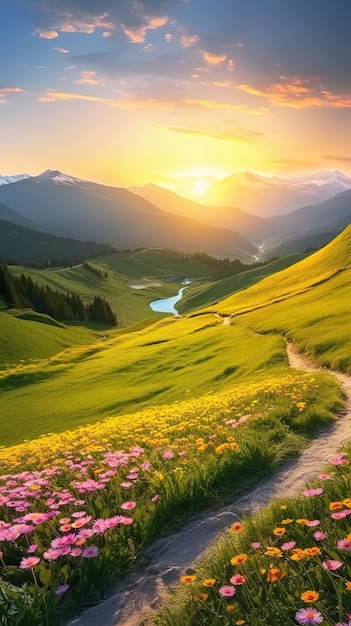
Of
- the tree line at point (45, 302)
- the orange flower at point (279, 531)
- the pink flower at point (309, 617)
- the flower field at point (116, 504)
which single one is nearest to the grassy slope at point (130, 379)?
the flower field at point (116, 504)

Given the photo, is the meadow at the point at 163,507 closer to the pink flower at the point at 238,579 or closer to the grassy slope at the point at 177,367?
the pink flower at the point at 238,579

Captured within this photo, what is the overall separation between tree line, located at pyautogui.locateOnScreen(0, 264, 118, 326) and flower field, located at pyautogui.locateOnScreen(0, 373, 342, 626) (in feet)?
388

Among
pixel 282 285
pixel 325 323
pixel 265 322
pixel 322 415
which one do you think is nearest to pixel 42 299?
pixel 282 285

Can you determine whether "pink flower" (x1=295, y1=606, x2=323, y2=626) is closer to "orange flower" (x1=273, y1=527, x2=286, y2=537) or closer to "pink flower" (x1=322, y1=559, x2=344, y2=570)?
"pink flower" (x1=322, y1=559, x2=344, y2=570)

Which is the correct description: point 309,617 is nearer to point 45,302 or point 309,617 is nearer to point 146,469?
point 146,469

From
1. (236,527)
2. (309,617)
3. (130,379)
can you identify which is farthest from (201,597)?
(130,379)

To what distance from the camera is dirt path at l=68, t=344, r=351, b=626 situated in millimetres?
4754

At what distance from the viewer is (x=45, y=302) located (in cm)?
14188

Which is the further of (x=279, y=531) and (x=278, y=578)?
(x=279, y=531)

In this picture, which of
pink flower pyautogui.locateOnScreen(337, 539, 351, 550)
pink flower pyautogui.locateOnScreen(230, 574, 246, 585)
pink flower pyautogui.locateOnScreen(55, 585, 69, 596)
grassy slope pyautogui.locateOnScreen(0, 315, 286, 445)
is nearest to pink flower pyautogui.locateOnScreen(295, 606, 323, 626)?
pink flower pyautogui.locateOnScreen(230, 574, 246, 585)

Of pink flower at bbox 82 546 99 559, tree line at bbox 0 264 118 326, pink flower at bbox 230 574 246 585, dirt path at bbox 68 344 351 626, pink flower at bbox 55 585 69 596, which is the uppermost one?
tree line at bbox 0 264 118 326

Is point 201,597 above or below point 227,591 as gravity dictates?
below

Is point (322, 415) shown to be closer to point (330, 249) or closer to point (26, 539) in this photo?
point (26, 539)

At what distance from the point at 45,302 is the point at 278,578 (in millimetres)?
144070
